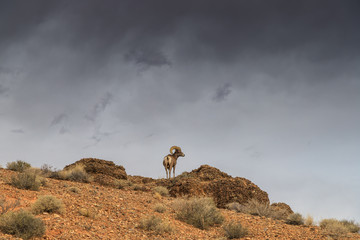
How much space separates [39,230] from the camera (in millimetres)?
8430

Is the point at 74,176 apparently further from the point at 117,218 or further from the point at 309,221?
the point at 309,221

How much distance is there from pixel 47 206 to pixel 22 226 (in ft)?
6.37

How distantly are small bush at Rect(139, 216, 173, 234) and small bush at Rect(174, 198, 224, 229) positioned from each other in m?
1.94

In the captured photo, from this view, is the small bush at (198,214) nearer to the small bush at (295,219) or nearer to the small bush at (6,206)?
the small bush at (295,219)

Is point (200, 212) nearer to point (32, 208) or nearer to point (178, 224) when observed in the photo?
point (178, 224)

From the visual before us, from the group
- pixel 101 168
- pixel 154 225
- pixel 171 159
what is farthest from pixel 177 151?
pixel 154 225

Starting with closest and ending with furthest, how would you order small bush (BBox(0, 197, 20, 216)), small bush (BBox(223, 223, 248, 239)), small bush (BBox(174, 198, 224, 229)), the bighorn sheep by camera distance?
small bush (BBox(0, 197, 20, 216)) < small bush (BBox(223, 223, 248, 239)) < small bush (BBox(174, 198, 224, 229)) < the bighorn sheep

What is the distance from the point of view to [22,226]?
8.40 meters

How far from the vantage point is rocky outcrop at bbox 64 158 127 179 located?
2239cm

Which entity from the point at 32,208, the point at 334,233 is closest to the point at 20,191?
the point at 32,208

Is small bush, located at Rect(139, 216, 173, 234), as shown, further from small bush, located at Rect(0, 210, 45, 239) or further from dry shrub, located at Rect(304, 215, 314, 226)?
dry shrub, located at Rect(304, 215, 314, 226)

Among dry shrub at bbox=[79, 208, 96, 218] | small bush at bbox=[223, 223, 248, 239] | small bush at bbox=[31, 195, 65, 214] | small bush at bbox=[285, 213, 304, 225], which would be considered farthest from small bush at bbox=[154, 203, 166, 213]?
small bush at bbox=[285, 213, 304, 225]

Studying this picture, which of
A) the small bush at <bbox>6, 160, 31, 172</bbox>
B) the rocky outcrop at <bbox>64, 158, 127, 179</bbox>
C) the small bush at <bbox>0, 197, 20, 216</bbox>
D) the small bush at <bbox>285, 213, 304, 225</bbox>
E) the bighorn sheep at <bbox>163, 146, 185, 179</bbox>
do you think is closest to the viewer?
the small bush at <bbox>0, 197, 20, 216</bbox>

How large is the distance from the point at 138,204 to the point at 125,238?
444 cm
